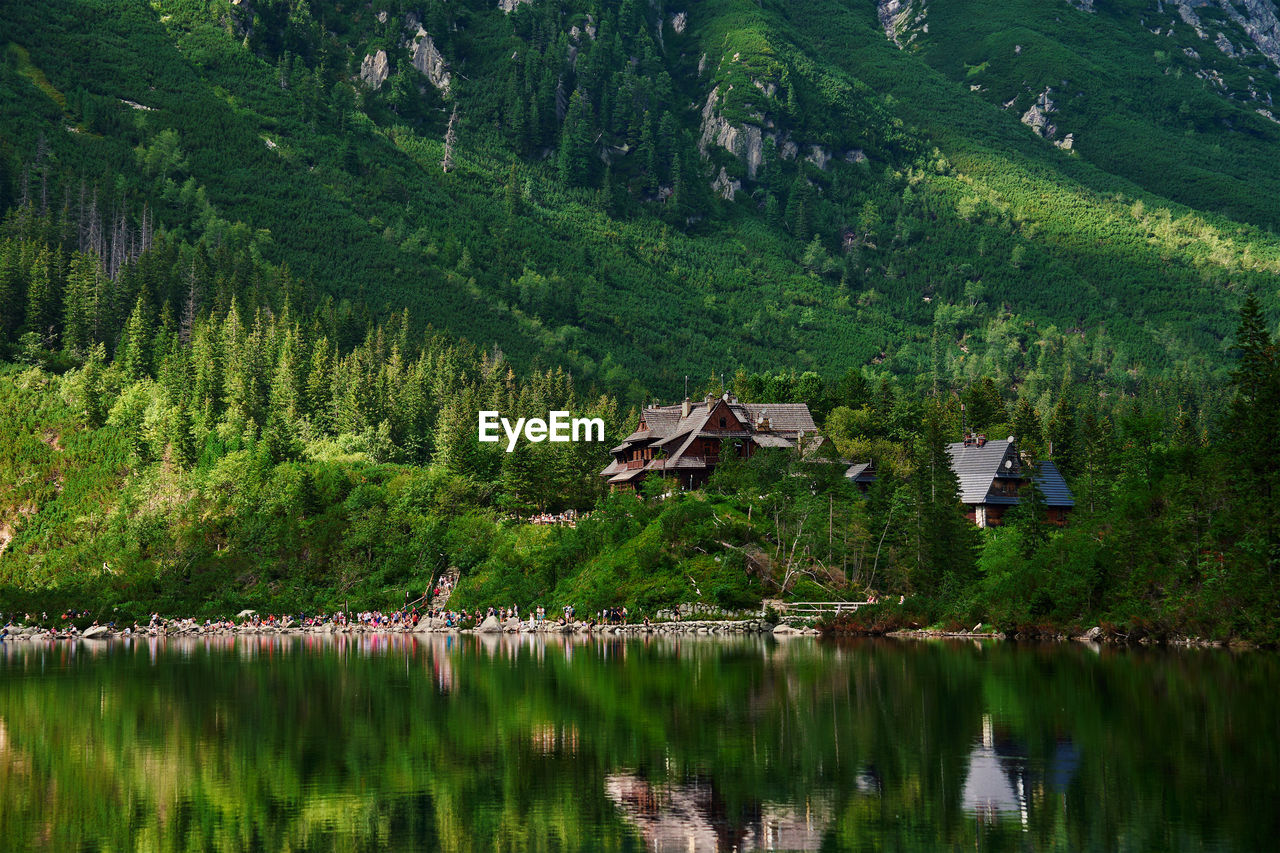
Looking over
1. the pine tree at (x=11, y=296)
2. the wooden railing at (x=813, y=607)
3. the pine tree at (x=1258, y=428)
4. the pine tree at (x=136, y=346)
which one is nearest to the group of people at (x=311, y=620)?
the wooden railing at (x=813, y=607)

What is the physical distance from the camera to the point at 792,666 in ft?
212

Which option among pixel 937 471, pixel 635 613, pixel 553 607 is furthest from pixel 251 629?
pixel 937 471

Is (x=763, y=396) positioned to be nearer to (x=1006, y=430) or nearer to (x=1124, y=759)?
(x=1006, y=430)

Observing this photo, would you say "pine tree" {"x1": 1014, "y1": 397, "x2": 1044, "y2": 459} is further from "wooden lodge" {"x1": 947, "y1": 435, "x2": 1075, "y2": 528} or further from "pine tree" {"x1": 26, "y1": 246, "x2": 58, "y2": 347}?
"pine tree" {"x1": 26, "y1": 246, "x2": 58, "y2": 347}

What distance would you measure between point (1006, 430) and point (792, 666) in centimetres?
6802

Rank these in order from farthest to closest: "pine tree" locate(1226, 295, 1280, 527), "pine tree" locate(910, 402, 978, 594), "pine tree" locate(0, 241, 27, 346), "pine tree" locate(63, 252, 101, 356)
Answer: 1. "pine tree" locate(63, 252, 101, 356)
2. "pine tree" locate(0, 241, 27, 346)
3. "pine tree" locate(910, 402, 978, 594)
4. "pine tree" locate(1226, 295, 1280, 527)

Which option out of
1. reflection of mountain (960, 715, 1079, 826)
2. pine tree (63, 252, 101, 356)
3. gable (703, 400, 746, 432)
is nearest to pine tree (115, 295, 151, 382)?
pine tree (63, 252, 101, 356)

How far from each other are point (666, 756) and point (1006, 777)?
32.4 feet

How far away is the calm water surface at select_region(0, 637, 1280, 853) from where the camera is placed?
31125 mm

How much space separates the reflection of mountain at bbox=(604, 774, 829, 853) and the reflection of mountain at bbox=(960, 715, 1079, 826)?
411cm

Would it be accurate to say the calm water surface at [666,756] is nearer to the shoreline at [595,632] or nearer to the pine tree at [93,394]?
the shoreline at [595,632]

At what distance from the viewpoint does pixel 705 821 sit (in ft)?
104

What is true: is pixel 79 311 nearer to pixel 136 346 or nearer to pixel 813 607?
pixel 136 346

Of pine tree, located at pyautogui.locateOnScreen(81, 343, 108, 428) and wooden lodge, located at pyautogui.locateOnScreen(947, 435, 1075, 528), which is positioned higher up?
wooden lodge, located at pyautogui.locateOnScreen(947, 435, 1075, 528)
